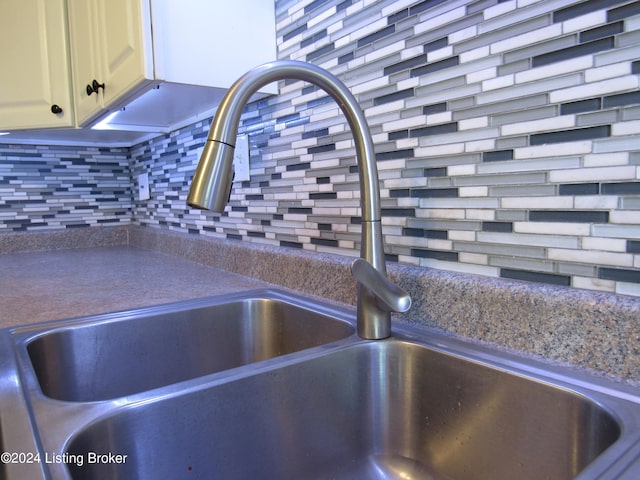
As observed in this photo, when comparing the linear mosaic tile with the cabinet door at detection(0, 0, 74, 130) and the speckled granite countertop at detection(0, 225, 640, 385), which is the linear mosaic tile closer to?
the speckled granite countertop at detection(0, 225, 640, 385)

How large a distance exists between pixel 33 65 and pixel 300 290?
1.41 m

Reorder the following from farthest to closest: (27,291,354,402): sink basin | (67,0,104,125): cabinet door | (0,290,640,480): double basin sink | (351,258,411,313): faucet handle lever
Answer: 1. (67,0,104,125): cabinet door
2. (27,291,354,402): sink basin
3. (351,258,411,313): faucet handle lever
4. (0,290,640,480): double basin sink

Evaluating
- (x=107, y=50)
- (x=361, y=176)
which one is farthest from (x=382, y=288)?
(x=107, y=50)

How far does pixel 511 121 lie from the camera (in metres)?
0.61

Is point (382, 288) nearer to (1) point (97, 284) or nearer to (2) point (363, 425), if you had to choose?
(2) point (363, 425)

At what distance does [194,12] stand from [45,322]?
2.25 ft

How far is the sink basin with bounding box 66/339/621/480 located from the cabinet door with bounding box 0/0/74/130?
1.40 metres

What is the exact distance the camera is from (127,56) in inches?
39.7

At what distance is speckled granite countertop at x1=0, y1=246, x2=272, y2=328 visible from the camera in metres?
0.91

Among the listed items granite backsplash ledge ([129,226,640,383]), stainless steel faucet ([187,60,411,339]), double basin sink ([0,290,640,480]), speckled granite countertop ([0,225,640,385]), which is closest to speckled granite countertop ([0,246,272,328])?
speckled granite countertop ([0,225,640,385])

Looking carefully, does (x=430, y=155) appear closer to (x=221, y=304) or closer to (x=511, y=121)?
(x=511, y=121)

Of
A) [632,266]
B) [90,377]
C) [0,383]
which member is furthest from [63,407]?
[632,266]

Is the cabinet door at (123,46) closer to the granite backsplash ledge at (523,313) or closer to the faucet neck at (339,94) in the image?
the faucet neck at (339,94)

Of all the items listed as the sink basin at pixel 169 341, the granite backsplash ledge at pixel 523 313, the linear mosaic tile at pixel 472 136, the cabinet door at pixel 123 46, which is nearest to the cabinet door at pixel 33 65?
the cabinet door at pixel 123 46
